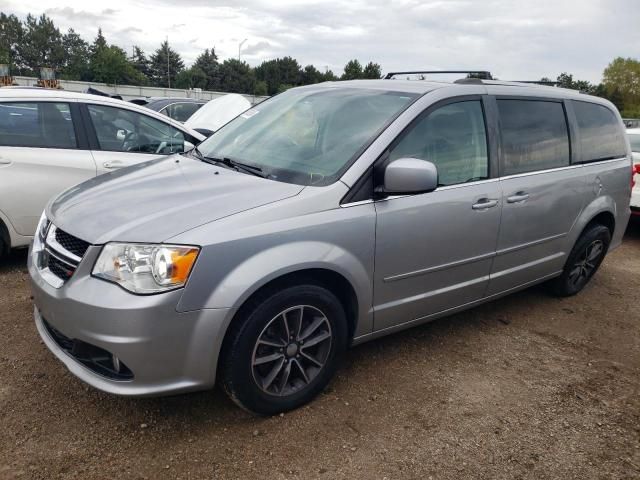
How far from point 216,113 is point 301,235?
642 centimetres

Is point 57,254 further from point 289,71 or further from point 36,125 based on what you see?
point 289,71

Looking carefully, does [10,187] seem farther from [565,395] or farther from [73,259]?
[565,395]

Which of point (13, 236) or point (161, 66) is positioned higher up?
point (161, 66)

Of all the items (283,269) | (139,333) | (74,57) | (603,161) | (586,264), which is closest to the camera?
(139,333)

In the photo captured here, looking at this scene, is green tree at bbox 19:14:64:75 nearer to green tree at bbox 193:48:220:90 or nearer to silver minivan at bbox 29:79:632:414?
green tree at bbox 193:48:220:90

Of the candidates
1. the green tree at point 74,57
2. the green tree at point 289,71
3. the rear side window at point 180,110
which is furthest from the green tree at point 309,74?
the rear side window at point 180,110

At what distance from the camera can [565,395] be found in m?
3.14

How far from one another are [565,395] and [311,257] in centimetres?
186

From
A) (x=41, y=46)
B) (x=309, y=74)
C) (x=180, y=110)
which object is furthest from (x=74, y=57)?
(x=180, y=110)

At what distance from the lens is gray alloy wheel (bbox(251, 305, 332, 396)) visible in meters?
2.57

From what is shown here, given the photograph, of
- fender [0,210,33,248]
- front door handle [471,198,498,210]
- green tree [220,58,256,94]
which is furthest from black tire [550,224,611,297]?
green tree [220,58,256,94]

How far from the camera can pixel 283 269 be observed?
2.44 metres

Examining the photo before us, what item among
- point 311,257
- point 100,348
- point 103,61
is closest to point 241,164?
point 311,257

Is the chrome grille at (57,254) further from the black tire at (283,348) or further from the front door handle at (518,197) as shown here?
the front door handle at (518,197)
